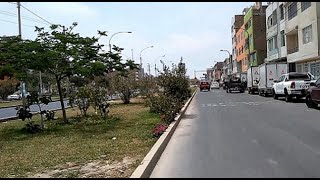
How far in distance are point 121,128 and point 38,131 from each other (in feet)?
10.2

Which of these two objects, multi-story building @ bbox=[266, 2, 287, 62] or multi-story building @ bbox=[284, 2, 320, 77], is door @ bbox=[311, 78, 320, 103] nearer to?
multi-story building @ bbox=[284, 2, 320, 77]

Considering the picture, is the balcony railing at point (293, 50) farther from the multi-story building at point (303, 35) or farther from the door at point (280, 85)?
the door at point (280, 85)

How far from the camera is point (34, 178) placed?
7.34m

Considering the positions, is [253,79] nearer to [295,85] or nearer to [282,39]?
[282,39]

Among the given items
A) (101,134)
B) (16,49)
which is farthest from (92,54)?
(101,134)

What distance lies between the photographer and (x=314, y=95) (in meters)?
20.9

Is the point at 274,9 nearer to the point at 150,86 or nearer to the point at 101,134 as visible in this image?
the point at 150,86

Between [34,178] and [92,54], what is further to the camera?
[92,54]

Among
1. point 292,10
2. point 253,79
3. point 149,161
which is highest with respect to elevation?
point 292,10

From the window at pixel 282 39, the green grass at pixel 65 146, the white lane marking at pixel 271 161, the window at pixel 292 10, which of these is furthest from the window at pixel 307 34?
the white lane marking at pixel 271 161

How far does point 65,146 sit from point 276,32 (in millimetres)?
44287

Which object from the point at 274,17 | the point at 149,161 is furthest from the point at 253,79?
the point at 149,161

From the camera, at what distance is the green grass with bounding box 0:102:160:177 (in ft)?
29.6

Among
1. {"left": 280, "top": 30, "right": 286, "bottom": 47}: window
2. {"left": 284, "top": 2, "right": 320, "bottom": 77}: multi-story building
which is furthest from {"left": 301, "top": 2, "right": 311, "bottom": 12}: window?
{"left": 280, "top": 30, "right": 286, "bottom": 47}: window
